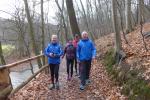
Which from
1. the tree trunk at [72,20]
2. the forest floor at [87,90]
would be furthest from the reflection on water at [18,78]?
the tree trunk at [72,20]

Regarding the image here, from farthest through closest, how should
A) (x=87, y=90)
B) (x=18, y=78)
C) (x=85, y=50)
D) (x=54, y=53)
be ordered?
1. (x=18, y=78)
2. (x=54, y=53)
3. (x=85, y=50)
4. (x=87, y=90)

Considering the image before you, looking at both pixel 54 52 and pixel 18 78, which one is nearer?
pixel 54 52

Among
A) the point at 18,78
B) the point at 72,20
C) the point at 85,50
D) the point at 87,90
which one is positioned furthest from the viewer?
the point at 18,78

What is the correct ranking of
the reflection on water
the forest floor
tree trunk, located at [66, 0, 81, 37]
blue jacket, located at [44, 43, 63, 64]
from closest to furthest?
the forest floor
blue jacket, located at [44, 43, 63, 64]
the reflection on water
tree trunk, located at [66, 0, 81, 37]

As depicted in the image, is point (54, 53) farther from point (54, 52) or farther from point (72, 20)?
point (72, 20)

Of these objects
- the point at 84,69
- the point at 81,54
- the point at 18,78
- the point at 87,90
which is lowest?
the point at 18,78

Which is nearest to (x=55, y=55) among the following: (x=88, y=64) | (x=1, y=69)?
(x=88, y=64)

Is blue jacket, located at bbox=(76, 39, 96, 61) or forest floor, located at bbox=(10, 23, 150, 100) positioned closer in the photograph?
forest floor, located at bbox=(10, 23, 150, 100)

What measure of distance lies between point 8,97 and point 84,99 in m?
2.28

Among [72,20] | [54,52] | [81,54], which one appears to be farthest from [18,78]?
[81,54]

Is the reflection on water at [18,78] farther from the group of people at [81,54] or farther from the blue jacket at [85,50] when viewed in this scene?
the blue jacket at [85,50]

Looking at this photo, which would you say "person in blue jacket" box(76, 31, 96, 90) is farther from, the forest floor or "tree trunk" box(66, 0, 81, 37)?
"tree trunk" box(66, 0, 81, 37)

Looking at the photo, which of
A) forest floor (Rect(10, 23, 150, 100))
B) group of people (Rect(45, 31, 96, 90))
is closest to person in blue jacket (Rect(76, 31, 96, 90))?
group of people (Rect(45, 31, 96, 90))

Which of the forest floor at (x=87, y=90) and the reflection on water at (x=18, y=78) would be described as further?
the reflection on water at (x=18, y=78)
